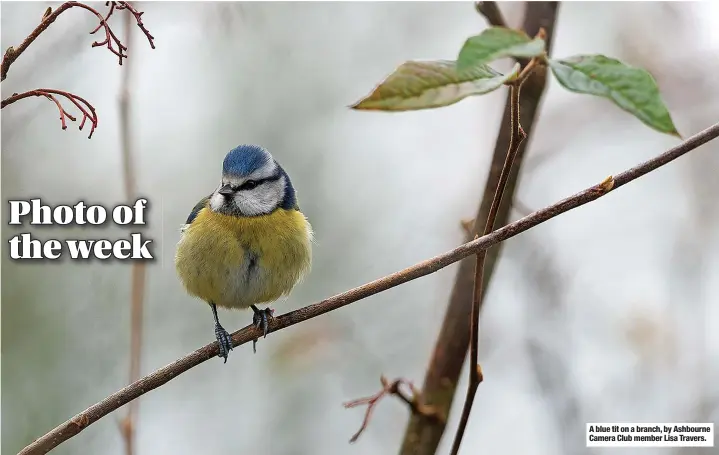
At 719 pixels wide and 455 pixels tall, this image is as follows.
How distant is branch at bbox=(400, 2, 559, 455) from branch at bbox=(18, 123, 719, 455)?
298 millimetres

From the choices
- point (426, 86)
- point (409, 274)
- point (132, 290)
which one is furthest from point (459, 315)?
point (426, 86)

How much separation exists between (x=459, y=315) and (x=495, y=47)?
Result: 2.57 feet

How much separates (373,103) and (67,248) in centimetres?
135

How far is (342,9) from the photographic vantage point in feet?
10.6

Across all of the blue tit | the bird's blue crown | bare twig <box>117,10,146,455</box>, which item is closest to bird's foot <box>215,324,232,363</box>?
the blue tit

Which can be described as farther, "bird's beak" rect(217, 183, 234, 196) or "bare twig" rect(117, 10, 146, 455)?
"bird's beak" rect(217, 183, 234, 196)

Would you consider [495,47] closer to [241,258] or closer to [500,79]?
[500,79]

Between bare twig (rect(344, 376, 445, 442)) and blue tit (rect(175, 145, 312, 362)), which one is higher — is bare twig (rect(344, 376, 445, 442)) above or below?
below

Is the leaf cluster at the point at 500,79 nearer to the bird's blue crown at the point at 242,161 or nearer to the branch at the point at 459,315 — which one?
the branch at the point at 459,315

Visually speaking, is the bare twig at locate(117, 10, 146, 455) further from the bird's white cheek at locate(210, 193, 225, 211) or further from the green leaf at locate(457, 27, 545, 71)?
the green leaf at locate(457, 27, 545, 71)

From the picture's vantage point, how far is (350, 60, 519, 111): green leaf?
62 centimetres

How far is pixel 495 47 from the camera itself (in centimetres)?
58

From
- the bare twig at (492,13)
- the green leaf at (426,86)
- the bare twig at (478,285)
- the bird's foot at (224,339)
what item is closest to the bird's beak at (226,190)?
the bird's foot at (224,339)

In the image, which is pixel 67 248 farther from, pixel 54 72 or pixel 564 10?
pixel 564 10
